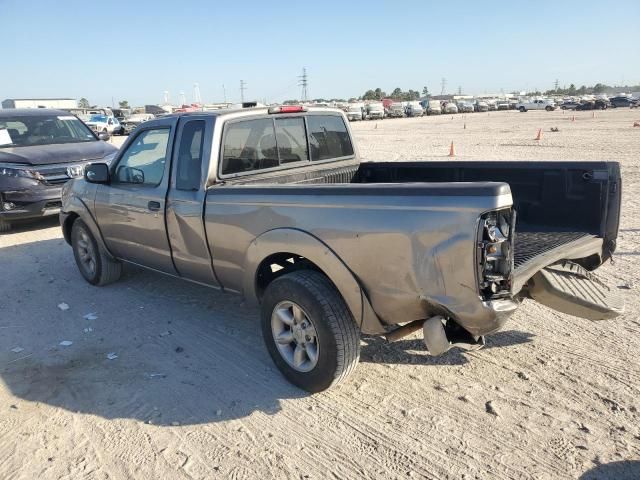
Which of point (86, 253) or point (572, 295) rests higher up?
point (572, 295)

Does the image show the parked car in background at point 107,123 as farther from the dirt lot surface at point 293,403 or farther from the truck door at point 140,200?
the dirt lot surface at point 293,403

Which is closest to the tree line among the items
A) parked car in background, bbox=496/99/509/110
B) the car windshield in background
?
parked car in background, bbox=496/99/509/110

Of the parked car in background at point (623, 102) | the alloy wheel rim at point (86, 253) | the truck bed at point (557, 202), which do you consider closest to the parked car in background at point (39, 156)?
the alloy wheel rim at point (86, 253)

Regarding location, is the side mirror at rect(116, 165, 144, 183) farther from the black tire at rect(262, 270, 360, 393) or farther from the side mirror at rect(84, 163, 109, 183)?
the black tire at rect(262, 270, 360, 393)

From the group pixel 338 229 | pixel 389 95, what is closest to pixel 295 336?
pixel 338 229

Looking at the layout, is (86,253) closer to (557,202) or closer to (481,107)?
(557,202)

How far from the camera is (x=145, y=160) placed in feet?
15.6

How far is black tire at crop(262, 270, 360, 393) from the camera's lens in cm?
318

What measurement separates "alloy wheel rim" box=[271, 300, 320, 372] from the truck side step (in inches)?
57.9

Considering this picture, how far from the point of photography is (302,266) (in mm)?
3564

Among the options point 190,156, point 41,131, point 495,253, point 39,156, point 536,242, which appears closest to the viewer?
point 495,253

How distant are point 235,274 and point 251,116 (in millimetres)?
1350

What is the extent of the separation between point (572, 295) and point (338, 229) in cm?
155

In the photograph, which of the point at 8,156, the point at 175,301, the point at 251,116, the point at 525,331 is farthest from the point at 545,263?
the point at 8,156
